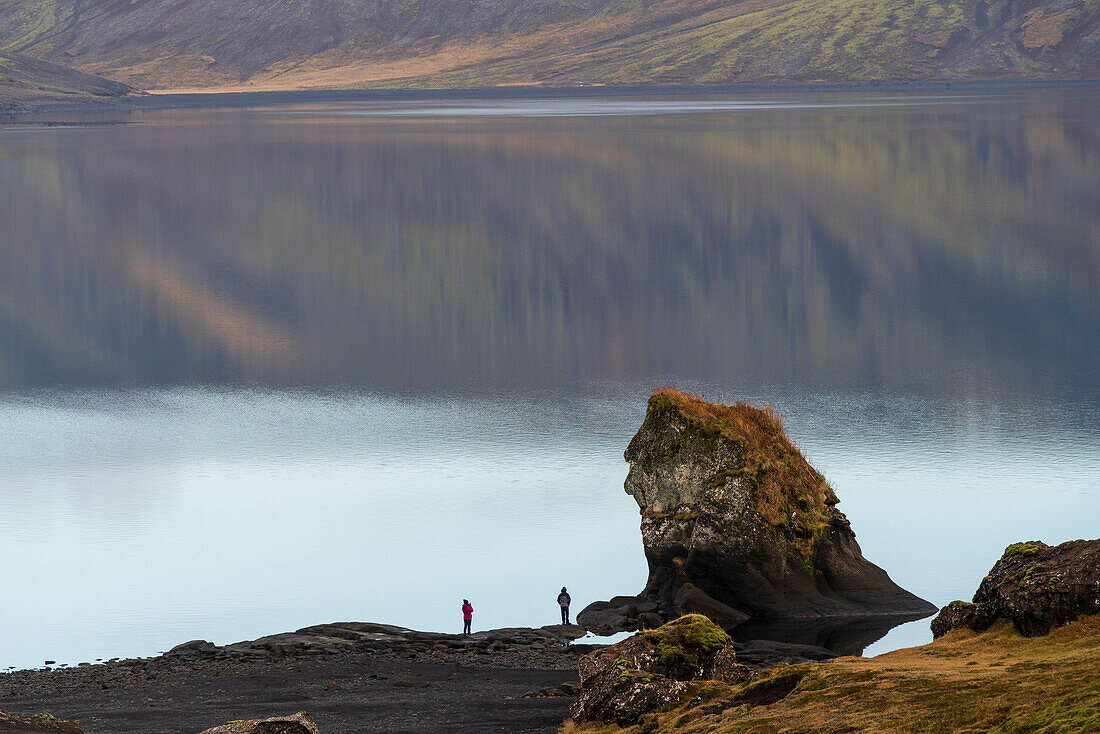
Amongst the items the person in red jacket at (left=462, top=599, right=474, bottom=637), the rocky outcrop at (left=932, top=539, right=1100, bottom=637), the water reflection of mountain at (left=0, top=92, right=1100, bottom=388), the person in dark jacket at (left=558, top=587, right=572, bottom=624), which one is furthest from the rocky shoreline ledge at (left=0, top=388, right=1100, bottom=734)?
the water reflection of mountain at (left=0, top=92, right=1100, bottom=388)

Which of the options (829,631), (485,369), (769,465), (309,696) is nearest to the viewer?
(309,696)

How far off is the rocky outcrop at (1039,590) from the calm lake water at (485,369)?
9044 mm

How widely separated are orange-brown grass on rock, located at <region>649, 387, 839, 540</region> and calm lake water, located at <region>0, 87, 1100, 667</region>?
3790 millimetres

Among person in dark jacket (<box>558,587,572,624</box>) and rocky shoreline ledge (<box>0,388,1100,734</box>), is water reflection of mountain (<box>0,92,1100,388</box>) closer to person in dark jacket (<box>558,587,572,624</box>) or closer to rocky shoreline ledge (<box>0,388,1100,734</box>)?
rocky shoreline ledge (<box>0,388,1100,734</box>)

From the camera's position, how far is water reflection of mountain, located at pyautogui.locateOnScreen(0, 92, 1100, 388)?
7381 centimetres

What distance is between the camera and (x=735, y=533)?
116 ft

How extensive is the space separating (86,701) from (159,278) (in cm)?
7865

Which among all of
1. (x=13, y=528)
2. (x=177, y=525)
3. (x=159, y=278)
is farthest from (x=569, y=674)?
(x=159, y=278)

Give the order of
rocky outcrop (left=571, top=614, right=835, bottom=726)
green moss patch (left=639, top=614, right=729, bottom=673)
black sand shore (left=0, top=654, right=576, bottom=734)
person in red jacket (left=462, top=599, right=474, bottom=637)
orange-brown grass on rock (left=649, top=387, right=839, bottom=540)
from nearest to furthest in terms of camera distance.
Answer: rocky outcrop (left=571, top=614, right=835, bottom=726) → green moss patch (left=639, top=614, right=729, bottom=673) → black sand shore (left=0, top=654, right=576, bottom=734) → person in red jacket (left=462, top=599, right=474, bottom=637) → orange-brown grass on rock (left=649, top=387, right=839, bottom=540)

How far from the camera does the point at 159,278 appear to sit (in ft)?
340

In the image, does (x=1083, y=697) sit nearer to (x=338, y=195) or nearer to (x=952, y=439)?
(x=952, y=439)

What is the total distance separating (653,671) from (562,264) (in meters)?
79.8

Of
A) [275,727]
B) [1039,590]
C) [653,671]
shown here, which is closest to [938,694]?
[1039,590]

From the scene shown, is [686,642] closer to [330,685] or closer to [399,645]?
[330,685]
